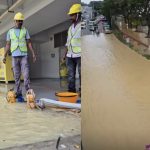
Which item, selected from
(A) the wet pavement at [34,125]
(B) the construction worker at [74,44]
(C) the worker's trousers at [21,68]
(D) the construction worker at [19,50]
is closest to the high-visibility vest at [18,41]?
(D) the construction worker at [19,50]

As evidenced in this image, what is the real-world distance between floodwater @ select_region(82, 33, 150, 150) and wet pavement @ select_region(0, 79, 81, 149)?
0.90 meters

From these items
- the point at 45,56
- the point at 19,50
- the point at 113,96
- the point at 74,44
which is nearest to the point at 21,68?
the point at 19,50

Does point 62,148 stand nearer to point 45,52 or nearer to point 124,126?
point 124,126

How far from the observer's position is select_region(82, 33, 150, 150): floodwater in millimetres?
1848

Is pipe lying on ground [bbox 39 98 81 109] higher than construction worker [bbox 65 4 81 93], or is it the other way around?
construction worker [bbox 65 4 81 93]

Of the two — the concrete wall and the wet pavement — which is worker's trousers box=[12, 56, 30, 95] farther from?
the concrete wall

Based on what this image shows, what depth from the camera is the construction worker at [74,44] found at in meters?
4.49

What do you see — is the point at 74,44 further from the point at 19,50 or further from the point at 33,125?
the point at 33,125

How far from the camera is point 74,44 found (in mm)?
4676

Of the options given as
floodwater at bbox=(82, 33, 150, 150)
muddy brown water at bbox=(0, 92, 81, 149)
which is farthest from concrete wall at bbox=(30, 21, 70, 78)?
floodwater at bbox=(82, 33, 150, 150)

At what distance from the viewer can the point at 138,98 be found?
6.01ft

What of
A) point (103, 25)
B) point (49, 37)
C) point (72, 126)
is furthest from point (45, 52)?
point (103, 25)

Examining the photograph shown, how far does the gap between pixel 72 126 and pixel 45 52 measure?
9.68 m

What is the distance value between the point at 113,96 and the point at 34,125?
1.63 metres
